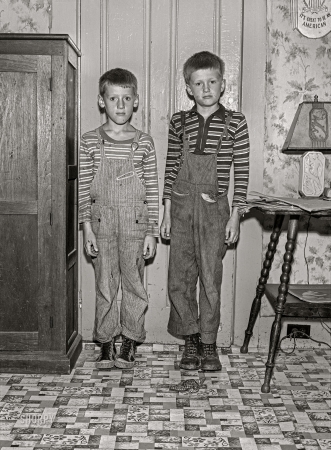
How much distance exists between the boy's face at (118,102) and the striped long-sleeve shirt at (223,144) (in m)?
0.27

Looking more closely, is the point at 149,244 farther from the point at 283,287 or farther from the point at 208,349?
the point at 283,287

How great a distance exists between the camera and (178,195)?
3311mm

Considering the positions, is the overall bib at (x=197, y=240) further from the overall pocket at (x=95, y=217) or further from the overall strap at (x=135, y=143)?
the overall pocket at (x=95, y=217)

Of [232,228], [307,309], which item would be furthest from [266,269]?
[307,309]

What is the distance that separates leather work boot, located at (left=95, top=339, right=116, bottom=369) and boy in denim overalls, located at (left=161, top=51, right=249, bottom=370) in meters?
0.36

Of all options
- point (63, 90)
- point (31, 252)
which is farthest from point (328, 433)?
point (63, 90)

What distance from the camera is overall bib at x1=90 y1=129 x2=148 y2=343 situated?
129 inches

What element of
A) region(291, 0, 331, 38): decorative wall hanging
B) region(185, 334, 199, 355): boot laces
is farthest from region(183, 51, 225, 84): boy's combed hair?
region(185, 334, 199, 355): boot laces

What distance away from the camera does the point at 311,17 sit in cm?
348

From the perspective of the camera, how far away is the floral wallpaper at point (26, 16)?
3.49 m

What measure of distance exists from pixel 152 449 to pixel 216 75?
5.87 ft

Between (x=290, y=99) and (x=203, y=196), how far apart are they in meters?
→ 0.79

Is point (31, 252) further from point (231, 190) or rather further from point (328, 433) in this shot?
point (328, 433)

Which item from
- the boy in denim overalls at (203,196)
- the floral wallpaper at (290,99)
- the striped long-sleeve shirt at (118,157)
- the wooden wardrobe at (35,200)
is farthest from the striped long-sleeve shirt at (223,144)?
the wooden wardrobe at (35,200)
